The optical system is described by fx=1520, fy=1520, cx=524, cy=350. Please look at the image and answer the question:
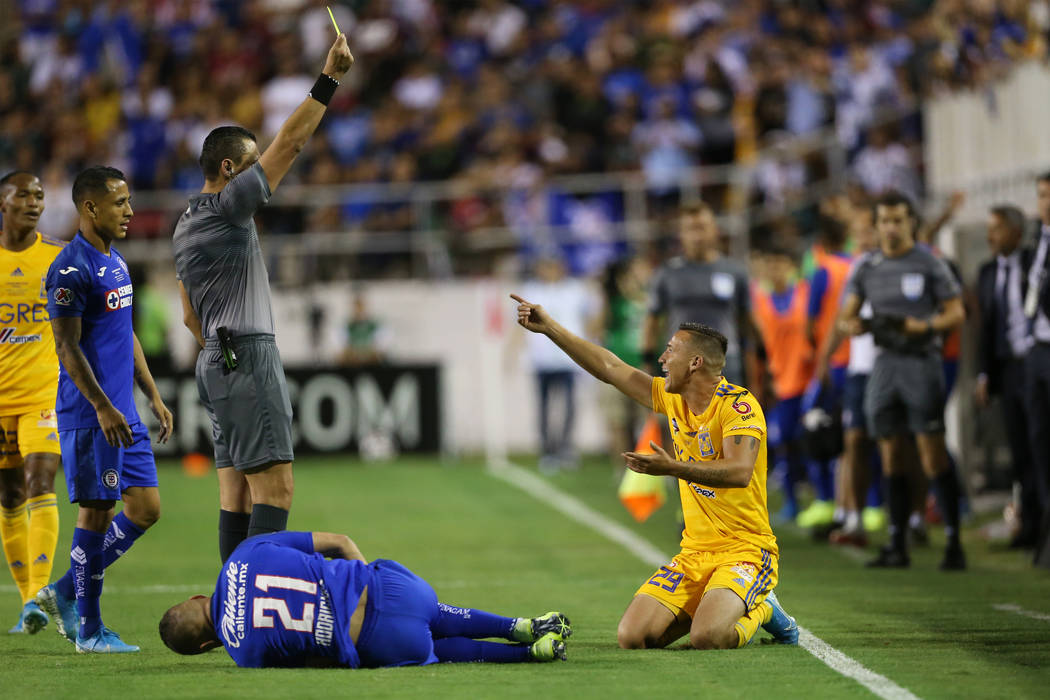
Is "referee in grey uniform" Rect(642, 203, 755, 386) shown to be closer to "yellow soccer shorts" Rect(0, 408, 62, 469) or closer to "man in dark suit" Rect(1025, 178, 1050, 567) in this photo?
"man in dark suit" Rect(1025, 178, 1050, 567)

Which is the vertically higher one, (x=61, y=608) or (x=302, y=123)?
(x=302, y=123)

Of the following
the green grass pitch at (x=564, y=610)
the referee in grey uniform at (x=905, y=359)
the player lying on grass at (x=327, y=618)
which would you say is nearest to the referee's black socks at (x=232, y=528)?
the green grass pitch at (x=564, y=610)

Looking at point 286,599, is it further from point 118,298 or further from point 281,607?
point 118,298

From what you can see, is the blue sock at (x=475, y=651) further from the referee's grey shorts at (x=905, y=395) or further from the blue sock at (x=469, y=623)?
the referee's grey shorts at (x=905, y=395)

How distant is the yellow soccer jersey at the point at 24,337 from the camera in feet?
25.4

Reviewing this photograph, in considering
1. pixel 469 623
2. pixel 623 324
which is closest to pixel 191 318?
pixel 469 623

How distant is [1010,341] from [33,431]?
6678mm

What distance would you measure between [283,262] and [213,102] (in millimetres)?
2975

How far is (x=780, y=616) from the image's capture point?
22.7 feet

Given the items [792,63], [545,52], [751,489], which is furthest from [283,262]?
[751,489]

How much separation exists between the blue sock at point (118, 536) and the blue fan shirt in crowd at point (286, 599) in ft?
4.43

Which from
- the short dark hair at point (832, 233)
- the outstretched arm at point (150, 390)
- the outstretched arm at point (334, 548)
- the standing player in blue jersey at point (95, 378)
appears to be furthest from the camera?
the short dark hair at point (832, 233)

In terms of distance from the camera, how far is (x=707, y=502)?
701cm

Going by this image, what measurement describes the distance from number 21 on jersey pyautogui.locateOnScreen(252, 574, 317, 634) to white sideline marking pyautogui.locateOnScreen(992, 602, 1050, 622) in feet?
12.9
